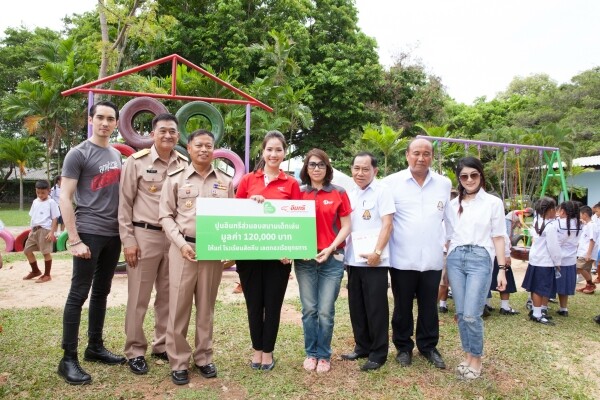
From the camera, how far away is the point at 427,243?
3.68 meters

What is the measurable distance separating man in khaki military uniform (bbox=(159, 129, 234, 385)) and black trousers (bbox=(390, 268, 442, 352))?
5.10 feet

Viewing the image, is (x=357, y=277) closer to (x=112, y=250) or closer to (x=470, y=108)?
(x=112, y=250)

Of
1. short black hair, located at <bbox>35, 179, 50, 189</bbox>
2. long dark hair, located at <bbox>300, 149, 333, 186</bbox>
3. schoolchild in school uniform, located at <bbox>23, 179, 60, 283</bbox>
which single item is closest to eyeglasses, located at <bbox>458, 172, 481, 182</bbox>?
long dark hair, located at <bbox>300, 149, 333, 186</bbox>

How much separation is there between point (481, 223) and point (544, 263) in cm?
288

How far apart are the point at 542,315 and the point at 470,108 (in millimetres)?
29202

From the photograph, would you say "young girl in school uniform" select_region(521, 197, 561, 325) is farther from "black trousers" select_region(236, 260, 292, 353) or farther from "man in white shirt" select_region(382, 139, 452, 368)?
"black trousers" select_region(236, 260, 292, 353)

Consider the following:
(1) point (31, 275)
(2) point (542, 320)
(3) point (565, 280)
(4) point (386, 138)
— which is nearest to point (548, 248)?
(3) point (565, 280)

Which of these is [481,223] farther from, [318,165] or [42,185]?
[42,185]

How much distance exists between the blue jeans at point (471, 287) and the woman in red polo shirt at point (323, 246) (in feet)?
3.09

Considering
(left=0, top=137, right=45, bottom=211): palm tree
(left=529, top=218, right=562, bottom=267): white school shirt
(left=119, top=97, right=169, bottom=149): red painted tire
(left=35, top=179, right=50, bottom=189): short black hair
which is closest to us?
(left=529, top=218, right=562, bottom=267): white school shirt

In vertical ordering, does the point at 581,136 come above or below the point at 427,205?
above

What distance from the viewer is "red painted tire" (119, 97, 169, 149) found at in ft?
23.0

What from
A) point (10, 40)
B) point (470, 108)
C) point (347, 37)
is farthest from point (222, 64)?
point (470, 108)

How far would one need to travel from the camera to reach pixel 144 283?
3.56m
